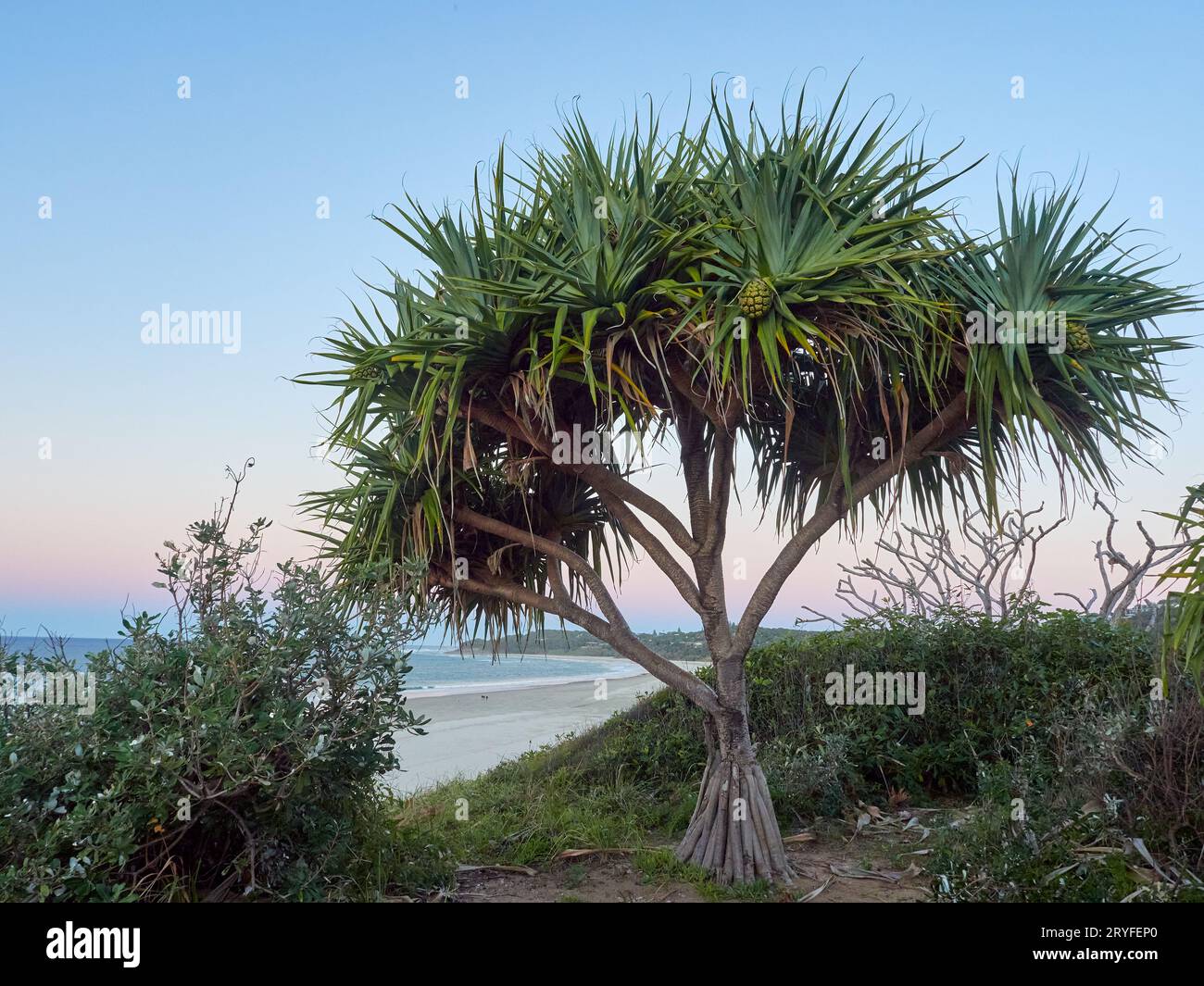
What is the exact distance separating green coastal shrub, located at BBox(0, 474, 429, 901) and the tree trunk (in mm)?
2201

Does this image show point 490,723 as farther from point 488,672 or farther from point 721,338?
point 488,672

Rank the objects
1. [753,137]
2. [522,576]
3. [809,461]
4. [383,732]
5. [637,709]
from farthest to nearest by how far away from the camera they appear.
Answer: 1. [637,709]
2. [522,576]
3. [809,461]
4. [753,137]
5. [383,732]

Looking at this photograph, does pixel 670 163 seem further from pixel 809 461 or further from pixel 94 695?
pixel 94 695

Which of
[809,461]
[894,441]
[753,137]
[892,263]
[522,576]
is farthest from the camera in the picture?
[522,576]

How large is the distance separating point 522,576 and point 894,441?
3.21 meters

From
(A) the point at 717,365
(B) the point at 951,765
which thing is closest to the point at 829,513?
(A) the point at 717,365

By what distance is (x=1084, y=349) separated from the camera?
5898 mm

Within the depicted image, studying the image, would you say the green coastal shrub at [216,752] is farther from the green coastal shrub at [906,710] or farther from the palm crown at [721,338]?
the green coastal shrub at [906,710]

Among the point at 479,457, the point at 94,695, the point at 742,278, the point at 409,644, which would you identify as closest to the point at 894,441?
the point at 742,278

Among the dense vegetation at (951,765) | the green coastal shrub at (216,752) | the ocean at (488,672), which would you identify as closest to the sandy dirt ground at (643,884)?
the dense vegetation at (951,765)

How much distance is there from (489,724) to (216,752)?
1680 cm

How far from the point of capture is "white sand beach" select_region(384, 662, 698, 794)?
1339cm

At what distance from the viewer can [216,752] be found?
4488 mm

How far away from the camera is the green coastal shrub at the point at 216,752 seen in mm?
4457
